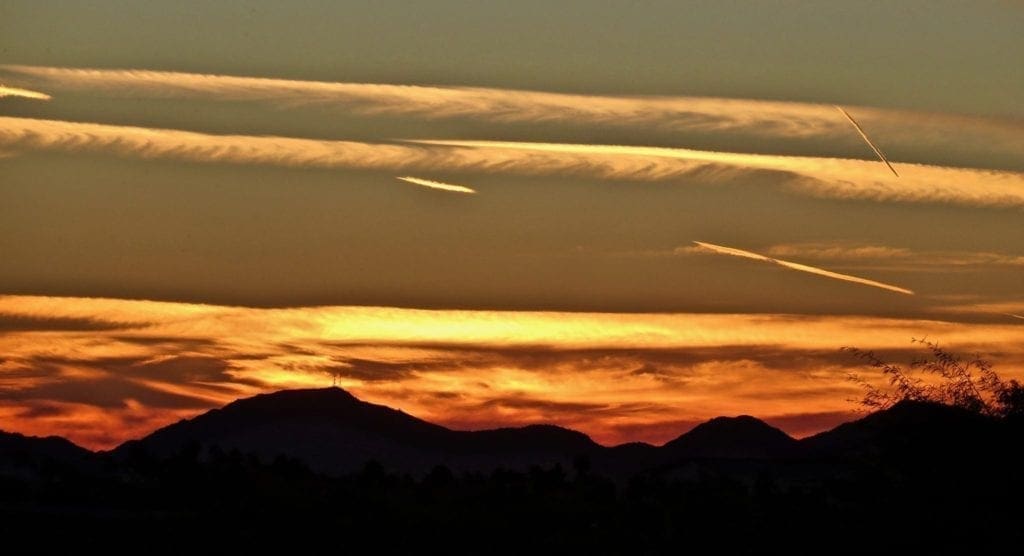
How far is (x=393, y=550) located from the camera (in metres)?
69.1

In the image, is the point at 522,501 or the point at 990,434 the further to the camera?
the point at 522,501

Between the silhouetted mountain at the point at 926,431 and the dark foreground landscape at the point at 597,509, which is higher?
the silhouetted mountain at the point at 926,431

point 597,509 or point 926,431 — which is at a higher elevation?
point 926,431

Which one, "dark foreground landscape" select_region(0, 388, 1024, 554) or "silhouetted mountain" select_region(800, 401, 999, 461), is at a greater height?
"silhouetted mountain" select_region(800, 401, 999, 461)

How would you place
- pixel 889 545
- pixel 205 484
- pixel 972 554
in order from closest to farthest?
1. pixel 972 554
2. pixel 889 545
3. pixel 205 484

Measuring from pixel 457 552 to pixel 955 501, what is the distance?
2112 cm

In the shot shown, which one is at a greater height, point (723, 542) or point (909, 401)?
point (909, 401)

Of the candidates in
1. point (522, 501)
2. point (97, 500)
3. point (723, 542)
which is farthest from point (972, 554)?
point (97, 500)

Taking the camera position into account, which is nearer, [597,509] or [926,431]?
[926,431]

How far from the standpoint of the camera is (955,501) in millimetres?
57688

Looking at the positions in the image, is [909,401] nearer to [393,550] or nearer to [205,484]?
[393,550]

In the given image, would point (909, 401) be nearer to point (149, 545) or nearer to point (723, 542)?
point (723, 542)

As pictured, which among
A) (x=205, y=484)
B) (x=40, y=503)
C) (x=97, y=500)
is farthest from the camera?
(x=205, y=484)

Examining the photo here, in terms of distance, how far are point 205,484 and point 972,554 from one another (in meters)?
52.0
